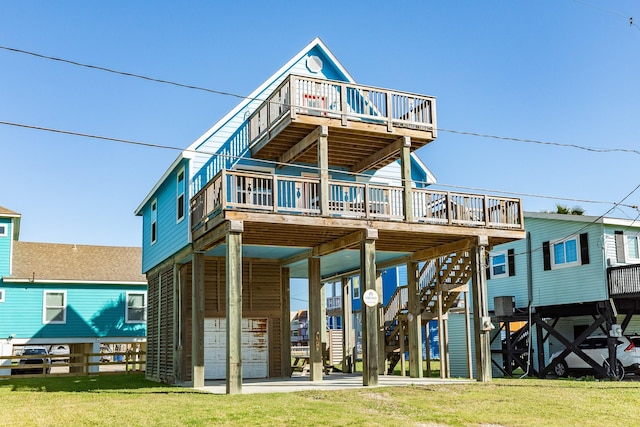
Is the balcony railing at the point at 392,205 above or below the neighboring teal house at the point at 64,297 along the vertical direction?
above

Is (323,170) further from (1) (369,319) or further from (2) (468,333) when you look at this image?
(2) (468,333)

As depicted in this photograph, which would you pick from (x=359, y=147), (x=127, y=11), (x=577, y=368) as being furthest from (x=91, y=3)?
(x=577, y=368)

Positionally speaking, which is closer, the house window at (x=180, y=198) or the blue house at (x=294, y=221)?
the blue house at (x=294, y=221)

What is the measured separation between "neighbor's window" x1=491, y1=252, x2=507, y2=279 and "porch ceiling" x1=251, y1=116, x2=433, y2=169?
12.4 m

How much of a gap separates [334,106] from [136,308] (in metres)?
18.8

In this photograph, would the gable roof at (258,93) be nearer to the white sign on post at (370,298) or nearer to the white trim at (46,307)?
the white sign on post at (370,298)

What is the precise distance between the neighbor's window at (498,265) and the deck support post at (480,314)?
1300 centimetres

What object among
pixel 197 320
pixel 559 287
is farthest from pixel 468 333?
pixel 559 287

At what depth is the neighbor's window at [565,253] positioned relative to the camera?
30.0 m

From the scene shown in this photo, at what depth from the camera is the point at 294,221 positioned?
19.0m

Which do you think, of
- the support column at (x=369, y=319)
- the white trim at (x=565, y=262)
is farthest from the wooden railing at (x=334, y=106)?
the white trim at (x=565, y=262)

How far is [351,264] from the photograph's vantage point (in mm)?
27344

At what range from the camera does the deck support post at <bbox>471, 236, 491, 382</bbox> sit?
68.8ft

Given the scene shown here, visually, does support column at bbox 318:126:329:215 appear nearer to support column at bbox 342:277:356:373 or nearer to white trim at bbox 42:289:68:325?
support column at bbox 342:277:356:373
